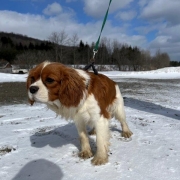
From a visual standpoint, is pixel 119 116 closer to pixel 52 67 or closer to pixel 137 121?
pixel 137 121

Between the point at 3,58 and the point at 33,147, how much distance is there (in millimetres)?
85368

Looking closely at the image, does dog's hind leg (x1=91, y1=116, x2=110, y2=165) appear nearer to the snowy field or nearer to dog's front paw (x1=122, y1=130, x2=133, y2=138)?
the snowy field

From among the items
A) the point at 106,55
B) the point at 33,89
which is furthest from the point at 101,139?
the point at 106,55

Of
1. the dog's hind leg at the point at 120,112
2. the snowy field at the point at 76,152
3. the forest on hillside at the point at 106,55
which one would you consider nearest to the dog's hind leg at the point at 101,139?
the snowy field at the point at 76,152

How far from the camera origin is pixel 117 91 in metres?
4.27

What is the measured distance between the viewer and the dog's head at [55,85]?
2788 millimetres

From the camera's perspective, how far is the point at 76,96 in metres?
2.99

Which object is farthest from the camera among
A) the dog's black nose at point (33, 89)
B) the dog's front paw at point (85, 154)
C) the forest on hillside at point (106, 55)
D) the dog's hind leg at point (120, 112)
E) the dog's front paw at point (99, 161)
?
the forest on hillside at point (106, 55)

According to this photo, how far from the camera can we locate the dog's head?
2788 millimetres

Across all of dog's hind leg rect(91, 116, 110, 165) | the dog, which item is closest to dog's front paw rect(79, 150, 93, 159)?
the dog

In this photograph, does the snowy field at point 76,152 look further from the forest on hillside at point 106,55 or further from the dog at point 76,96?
the forest on hillside at point 106,55

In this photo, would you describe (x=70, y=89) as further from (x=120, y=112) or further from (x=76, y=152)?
(x=120, y=112)

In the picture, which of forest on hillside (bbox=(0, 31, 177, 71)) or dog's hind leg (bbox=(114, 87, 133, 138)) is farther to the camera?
forest on hillside (bbox=(0, 31, 177, 71))

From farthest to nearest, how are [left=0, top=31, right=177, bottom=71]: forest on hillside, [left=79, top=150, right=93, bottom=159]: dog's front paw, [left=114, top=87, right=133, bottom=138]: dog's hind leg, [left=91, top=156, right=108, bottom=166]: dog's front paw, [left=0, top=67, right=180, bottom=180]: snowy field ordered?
[left=0, top=31, right=177, bottom=71]: forest on hillside, [left=114, top=87, right=133, bottom=138]: dog's hind leg, [left=79, top=150, right=93, bottom=159]: dog's front paw, [left=91, top=156, right=108, bottom=166]: dog's front paw, [left=0, top=67, right=180, bottom=180]: snowy field
